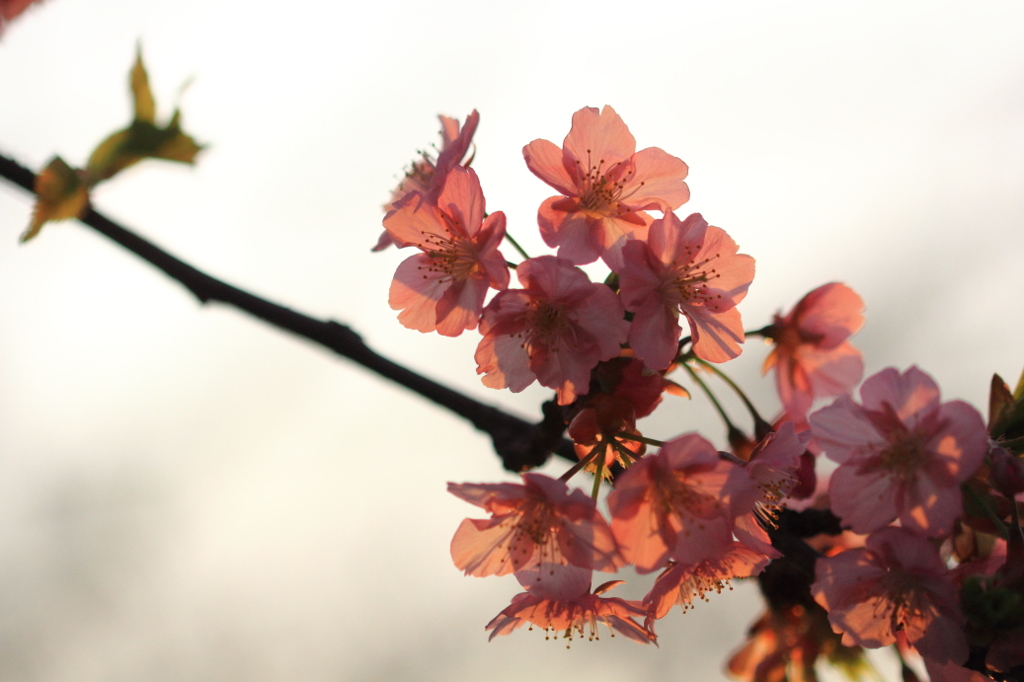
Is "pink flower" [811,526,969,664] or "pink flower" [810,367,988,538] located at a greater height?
"pink flower" [810,367,988,538]

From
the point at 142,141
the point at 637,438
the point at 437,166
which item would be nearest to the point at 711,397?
the point at 637,438

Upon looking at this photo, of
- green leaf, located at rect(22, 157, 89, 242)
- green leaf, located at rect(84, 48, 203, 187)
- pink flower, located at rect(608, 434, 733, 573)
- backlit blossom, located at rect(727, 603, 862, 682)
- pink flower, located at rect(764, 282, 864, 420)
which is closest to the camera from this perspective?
pink flower, located at rect(608, 434, 733, 573)

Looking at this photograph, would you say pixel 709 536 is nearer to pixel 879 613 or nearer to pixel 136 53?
pixel 879 613

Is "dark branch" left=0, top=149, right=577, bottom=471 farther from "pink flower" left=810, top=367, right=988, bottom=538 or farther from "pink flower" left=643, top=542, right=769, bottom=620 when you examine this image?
"pink flower" left=810, top=367, right=988, bottom=538

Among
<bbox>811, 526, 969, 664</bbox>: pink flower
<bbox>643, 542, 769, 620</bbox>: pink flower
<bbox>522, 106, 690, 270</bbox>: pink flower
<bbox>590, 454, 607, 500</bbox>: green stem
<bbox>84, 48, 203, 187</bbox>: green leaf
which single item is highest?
<bbox>84, 48, 203, 187</bbox>: green leaf

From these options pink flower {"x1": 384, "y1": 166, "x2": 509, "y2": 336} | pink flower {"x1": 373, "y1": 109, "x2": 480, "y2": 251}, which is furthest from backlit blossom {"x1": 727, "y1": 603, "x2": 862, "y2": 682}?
pink flower {"x1": 373, "y1": 109, "x2": 480, "y2": 251}

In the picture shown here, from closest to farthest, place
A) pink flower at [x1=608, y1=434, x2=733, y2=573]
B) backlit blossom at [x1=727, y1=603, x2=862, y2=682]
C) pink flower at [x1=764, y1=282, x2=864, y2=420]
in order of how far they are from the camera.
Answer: pink flower at [x1=608, y1=434, x2=733, y2=573]
pink flower at [x1=764, y1=282, x2=864, y2=420]
backlit blossom at [x1=727, y1=603, x2=862, y2=682]
